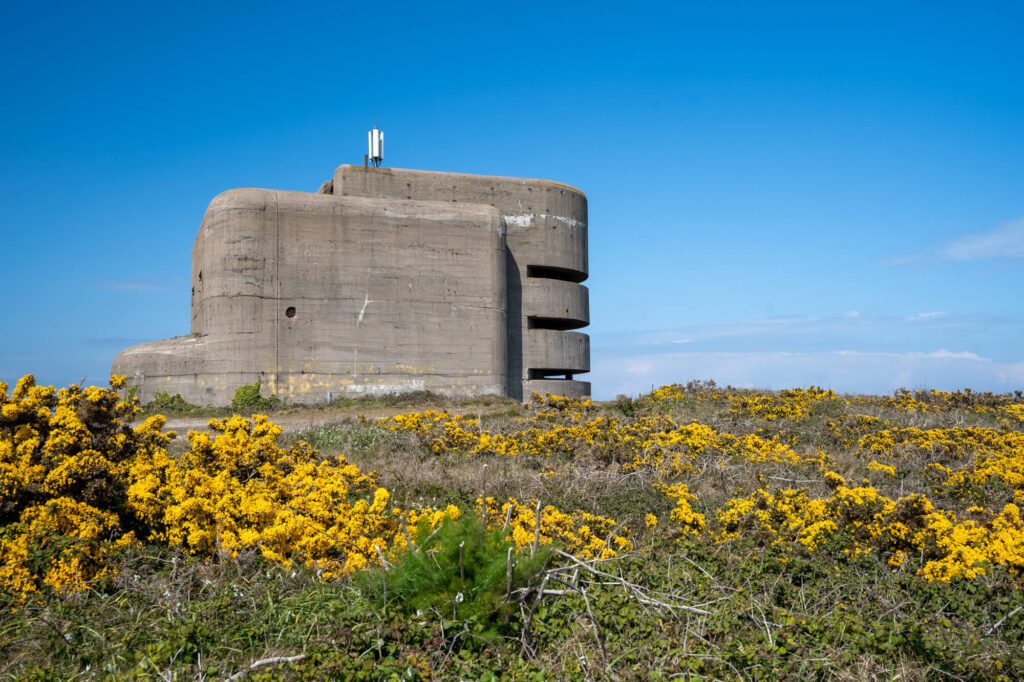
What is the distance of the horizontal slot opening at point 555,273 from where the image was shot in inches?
981

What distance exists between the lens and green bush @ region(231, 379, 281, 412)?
1900cm

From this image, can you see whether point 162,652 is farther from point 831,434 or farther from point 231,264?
point 231,264

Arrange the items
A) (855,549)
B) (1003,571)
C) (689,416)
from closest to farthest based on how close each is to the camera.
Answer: (1003,571)
(855,549)
(689,416)

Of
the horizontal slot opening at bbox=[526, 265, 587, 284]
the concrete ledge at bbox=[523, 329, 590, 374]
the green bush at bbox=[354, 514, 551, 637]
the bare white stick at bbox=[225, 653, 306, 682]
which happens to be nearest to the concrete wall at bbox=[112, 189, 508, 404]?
the concrete ledge at bbox=[523, 329, 590, 374]

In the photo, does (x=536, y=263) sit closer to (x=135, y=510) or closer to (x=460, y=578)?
(x=135, y=510)

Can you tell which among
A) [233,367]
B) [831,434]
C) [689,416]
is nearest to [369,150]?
[233,367]

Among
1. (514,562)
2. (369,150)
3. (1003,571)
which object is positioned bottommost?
(1003,571)

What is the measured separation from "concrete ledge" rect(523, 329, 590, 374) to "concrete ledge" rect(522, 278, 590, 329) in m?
0.60

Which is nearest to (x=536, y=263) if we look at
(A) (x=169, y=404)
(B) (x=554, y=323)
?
(B) (x=554, y=323)

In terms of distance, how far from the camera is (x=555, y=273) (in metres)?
25.9

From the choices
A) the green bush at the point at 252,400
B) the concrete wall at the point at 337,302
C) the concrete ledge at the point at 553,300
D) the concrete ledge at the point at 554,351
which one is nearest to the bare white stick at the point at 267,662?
the green bush at the point at 252,400

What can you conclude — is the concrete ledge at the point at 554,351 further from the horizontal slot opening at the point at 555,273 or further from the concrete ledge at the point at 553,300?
the horizontal slot opening at the point at 555,273

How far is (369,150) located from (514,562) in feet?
75.6

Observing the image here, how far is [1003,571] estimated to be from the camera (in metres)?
4.37
